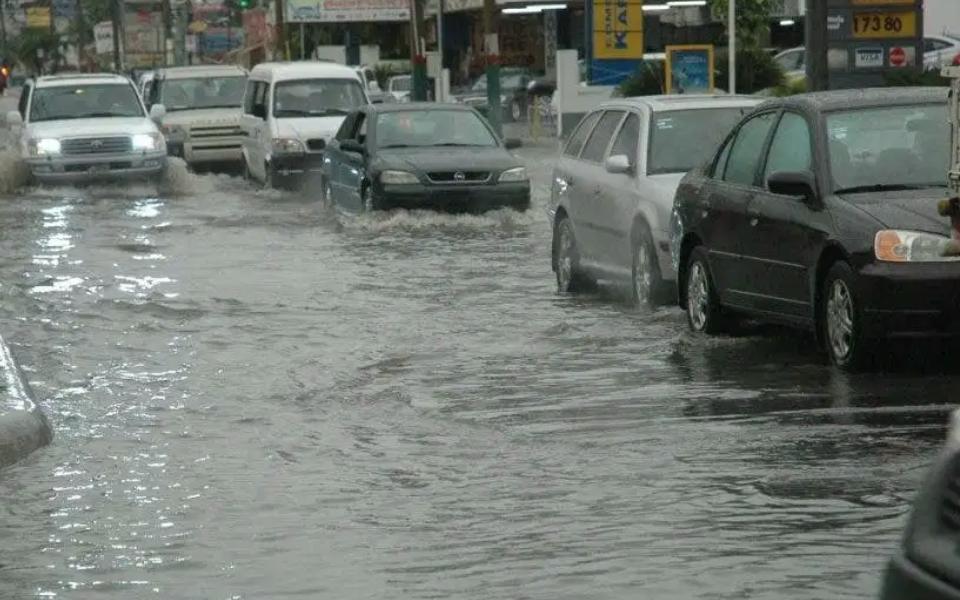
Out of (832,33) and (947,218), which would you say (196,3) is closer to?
(832,33)

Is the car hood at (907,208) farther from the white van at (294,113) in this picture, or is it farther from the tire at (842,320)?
the white van at (294,113)

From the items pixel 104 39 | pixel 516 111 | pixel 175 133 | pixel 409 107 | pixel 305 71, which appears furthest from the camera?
pixel 104 39

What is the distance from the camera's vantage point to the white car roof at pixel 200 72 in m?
36.9

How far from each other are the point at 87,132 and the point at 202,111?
20.7 ft

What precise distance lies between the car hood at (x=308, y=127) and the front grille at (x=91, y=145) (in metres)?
2.29

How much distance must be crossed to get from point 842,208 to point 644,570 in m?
4.79

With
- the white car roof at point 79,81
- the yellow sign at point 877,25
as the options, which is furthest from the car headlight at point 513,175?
the white car roof at point 79,81

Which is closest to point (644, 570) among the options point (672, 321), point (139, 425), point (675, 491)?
point (675, 491)

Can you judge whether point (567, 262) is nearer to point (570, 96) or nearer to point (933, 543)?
point (933, 543)

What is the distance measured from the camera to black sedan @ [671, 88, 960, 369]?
11.1 m

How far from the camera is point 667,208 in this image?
48.9ft

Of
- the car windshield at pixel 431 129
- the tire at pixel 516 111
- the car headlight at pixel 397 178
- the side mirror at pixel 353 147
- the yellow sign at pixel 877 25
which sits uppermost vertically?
the yellow sign at pixel 877 25

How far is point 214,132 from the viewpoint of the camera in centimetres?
3541

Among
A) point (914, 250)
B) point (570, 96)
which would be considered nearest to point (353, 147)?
point (914, 250)
